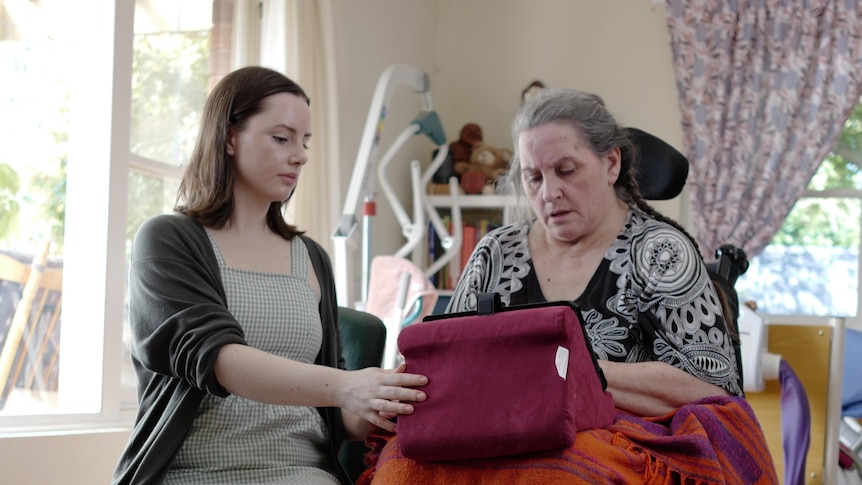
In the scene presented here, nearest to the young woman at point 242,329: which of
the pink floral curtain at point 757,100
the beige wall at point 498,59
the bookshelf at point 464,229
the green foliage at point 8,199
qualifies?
the green foliage at point 8,199

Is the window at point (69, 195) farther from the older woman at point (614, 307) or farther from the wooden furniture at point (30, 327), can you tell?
the older woman at point (614, 307)

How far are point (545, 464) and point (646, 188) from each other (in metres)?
0.80

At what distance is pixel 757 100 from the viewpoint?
4.36m

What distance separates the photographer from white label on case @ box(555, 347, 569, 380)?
1119 mm

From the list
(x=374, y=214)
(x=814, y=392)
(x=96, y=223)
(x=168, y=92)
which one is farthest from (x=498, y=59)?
(x=96, y=223)

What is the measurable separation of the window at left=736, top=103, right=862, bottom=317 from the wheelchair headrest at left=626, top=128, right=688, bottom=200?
2900 millimetres

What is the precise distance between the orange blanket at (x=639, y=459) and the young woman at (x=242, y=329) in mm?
90

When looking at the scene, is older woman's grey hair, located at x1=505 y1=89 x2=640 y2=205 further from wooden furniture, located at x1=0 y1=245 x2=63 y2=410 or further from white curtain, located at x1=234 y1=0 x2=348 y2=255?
white curtain, located at x1=234 y1=0 x2=348 y2=255

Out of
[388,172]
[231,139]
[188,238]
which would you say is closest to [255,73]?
[231,139]

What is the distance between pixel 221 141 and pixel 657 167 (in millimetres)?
840

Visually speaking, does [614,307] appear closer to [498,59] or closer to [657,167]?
[657,167]

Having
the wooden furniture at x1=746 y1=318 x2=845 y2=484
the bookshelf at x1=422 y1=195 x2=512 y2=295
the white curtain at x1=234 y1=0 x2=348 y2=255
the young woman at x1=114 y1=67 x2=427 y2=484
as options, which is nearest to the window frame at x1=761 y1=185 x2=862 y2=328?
the bookshelf at x1=422 y1=195 x2=512 y2=295

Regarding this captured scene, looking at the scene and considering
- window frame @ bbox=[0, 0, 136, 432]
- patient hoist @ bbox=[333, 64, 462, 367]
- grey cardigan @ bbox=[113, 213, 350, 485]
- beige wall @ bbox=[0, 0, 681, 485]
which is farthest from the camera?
beige wall @ bbox=[0, 0, 681, 485]

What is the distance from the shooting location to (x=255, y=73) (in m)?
1.47
